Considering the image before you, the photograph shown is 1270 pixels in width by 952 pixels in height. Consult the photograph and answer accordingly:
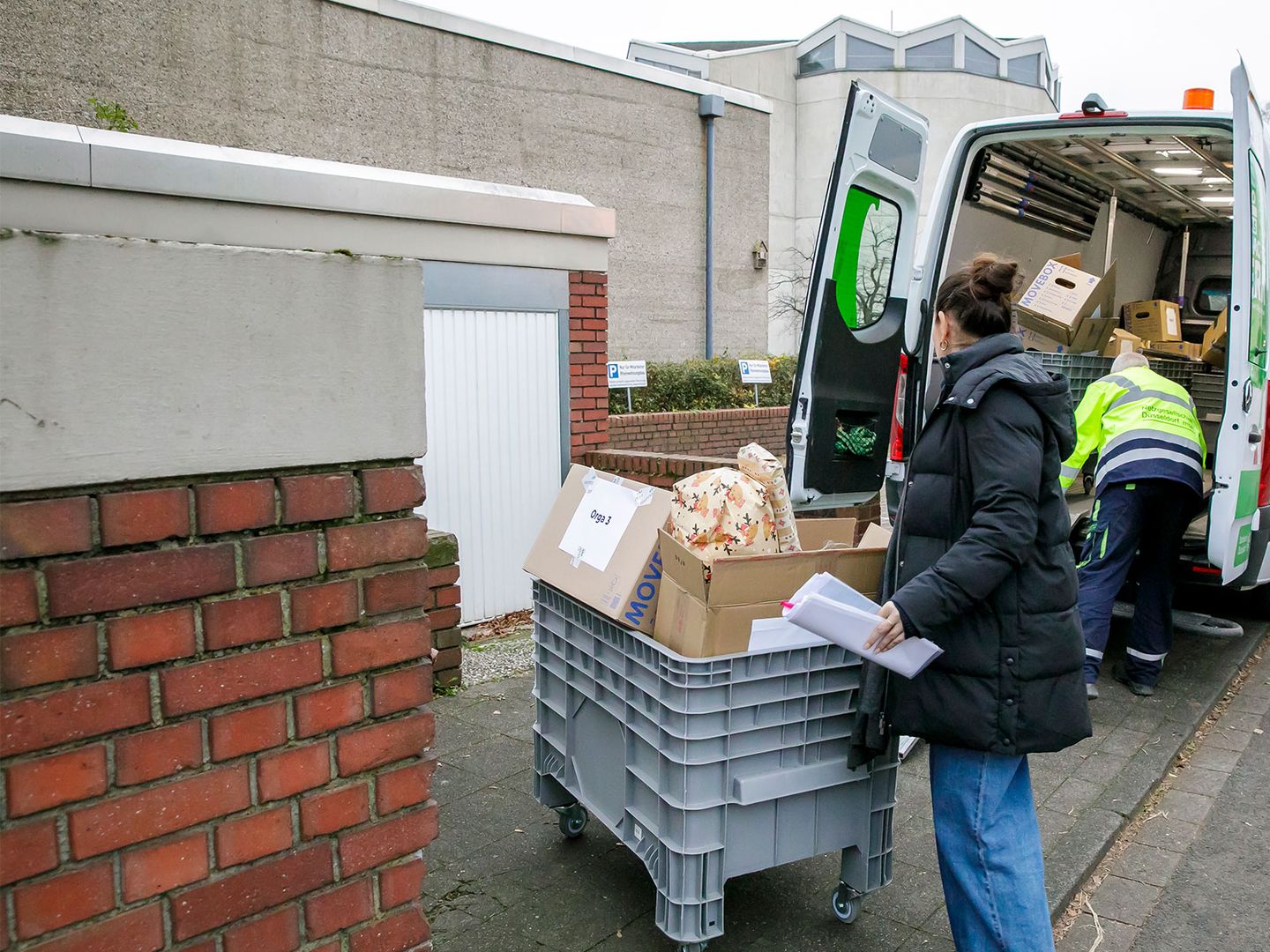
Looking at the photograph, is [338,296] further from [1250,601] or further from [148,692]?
[1250,601]

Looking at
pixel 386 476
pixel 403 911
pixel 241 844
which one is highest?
pixel 386 476

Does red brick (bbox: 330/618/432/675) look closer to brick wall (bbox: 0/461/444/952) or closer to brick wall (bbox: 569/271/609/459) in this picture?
brick wall (bbox: 0/461/444/952)

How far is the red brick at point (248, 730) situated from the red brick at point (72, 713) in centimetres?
12

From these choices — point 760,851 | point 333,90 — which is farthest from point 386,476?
point 333,90

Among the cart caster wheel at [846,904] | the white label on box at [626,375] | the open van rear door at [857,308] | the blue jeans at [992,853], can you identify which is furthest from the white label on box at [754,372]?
the blue jeans at [992,853]

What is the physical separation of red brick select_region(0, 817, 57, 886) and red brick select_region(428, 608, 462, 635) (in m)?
3.34

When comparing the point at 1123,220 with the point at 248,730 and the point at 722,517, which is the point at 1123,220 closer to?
the point at 722,517

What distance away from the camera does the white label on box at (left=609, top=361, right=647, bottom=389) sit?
10359mm

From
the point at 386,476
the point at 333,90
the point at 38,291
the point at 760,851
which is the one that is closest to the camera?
the point at 38,291

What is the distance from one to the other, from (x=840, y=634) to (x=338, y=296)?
4.57 ft

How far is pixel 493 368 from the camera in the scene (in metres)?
6.12

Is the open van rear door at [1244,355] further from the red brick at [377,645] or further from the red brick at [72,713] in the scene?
the red brick at [72,713]

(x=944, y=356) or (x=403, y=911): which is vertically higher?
(x=944, y=356)

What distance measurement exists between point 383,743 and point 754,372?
11.3m
